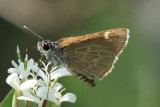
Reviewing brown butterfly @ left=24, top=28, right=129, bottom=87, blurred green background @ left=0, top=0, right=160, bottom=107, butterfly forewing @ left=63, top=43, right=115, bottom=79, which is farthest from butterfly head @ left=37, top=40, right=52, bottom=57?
blurred green background @ left=0, top=0, right=160, bottom=107

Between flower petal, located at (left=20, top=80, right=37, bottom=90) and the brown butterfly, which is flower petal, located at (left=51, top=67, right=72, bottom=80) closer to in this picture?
the brown butterfly

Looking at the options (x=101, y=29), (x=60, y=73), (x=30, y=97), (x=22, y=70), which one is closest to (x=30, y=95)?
(x=30, y=97)

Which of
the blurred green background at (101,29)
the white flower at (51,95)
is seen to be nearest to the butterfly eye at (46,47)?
the white flower at (51,95)

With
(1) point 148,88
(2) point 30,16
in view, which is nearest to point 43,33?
(2) point 30,16

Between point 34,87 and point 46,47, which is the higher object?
point 46,47

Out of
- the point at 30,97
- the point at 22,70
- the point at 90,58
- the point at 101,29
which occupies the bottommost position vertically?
the point at 30,97

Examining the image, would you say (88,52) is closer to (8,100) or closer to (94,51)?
(94,51)

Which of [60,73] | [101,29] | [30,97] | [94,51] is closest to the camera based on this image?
[30,97]
